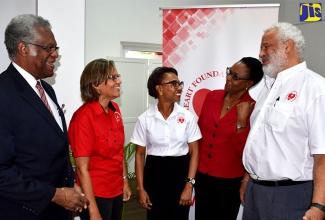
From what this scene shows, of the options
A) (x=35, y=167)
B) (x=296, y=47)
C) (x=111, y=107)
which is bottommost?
(x=35, y=167)

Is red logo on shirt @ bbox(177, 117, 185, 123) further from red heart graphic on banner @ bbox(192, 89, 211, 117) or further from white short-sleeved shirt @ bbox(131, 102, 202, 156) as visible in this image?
red heart graphic on banner @ bbox(192, 89, 211, 117)

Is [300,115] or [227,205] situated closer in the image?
[300,115]

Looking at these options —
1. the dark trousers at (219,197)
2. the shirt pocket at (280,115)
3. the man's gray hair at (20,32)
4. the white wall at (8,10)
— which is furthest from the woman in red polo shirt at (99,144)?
the white wall at (8,10)

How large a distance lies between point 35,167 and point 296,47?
153cm

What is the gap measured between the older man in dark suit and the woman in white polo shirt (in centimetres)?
78

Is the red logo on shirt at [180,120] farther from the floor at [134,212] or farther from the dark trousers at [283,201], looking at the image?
the floor at [134,212]

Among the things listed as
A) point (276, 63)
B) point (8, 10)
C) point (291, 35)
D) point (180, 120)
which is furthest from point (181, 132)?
point (8, 10)

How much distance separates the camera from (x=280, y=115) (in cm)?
163

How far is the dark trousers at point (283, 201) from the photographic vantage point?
1.62 m

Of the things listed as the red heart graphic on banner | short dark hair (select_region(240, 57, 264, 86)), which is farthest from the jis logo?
short dark hair (select_region(240, 57, 264, 86))

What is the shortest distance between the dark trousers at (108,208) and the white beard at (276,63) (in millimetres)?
1275

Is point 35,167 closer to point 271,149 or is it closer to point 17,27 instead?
point 17,27

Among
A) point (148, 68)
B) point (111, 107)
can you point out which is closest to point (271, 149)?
point (111, 107)

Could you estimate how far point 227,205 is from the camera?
2.25 metres
